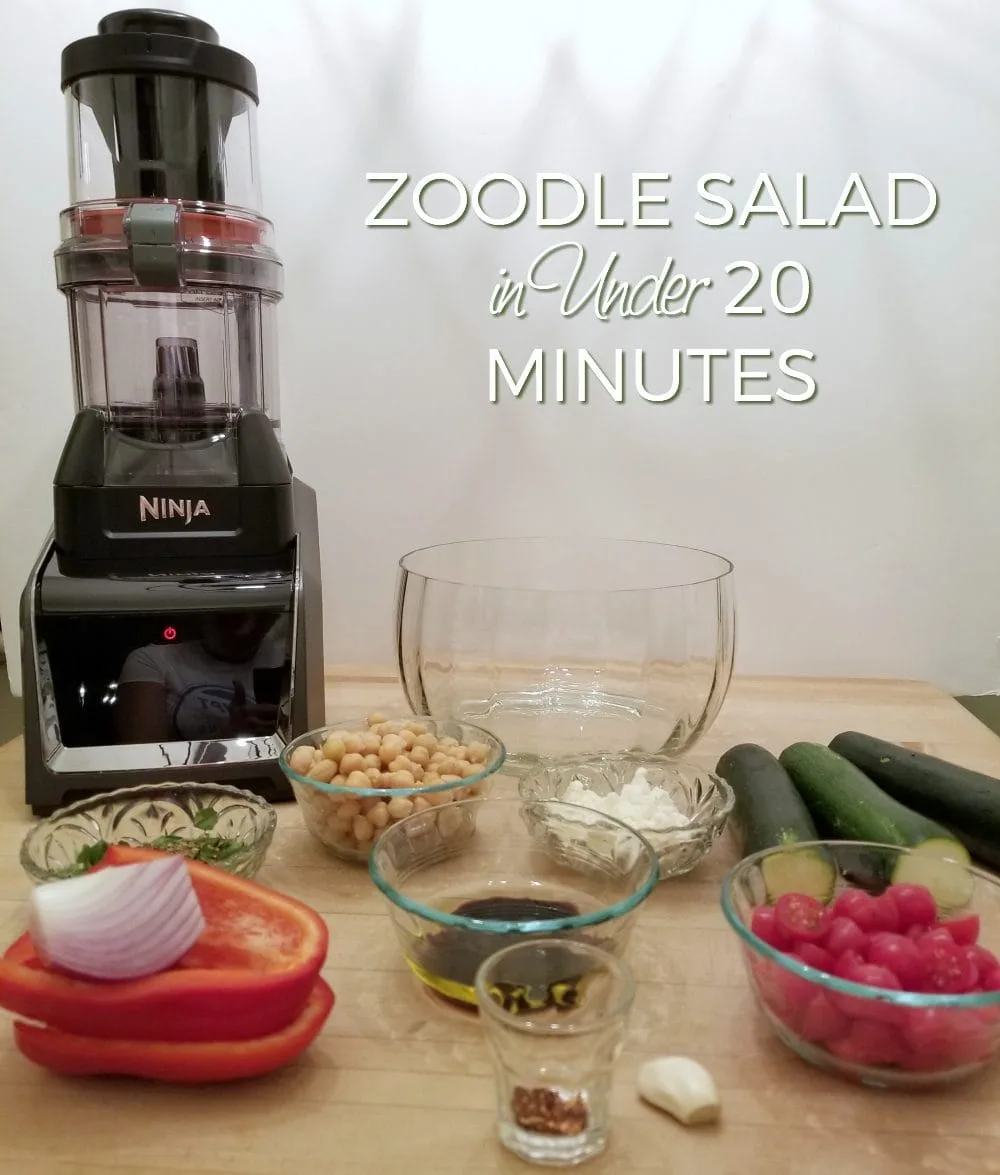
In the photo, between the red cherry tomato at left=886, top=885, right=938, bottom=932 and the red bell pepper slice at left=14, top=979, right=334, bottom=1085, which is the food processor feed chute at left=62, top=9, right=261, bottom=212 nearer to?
the red bell pepper slice at left=14, top=979, right=334, bottom=1085

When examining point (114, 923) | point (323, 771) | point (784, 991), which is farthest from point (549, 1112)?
point (323, 771)

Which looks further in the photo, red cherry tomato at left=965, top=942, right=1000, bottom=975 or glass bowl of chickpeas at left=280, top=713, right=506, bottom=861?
glass bowl of chickpeas at left=280, top=713, right=506, bottom=861

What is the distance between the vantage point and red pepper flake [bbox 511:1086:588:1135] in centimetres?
51

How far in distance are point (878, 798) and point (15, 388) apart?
1.08m

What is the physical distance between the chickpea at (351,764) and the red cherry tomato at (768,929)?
0.33 m

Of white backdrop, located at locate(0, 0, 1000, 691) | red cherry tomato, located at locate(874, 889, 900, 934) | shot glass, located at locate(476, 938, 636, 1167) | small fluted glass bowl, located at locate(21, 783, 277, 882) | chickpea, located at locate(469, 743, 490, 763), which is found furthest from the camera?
white backdrop, located at locate(0, 0, 1000, 691)

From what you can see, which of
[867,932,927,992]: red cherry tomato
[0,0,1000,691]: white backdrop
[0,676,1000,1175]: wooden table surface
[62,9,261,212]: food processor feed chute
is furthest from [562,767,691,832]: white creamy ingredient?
[62,9,261,212]: food processor feed chute

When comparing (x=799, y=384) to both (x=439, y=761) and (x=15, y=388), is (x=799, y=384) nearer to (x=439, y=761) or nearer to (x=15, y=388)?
(x=439, y=761)

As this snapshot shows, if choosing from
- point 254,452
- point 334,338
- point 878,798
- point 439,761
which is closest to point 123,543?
point 254,452

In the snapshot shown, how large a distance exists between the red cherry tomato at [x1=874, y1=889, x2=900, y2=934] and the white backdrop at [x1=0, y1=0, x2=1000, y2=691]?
72 centimetres

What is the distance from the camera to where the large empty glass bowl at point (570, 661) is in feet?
3.13

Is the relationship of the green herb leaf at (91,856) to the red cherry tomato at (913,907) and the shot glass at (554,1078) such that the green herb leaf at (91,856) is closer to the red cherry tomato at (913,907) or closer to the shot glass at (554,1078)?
the shot glass at (554,1078)

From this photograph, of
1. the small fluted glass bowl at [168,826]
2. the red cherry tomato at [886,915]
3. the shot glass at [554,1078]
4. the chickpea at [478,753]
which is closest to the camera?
the shot glass at [554,1078]

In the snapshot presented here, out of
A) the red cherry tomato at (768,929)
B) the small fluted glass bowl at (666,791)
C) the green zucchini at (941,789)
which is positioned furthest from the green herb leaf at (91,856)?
the green zucchini at (941,789)
